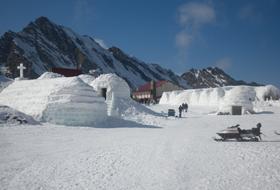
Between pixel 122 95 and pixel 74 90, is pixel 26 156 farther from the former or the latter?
pixel 122 95

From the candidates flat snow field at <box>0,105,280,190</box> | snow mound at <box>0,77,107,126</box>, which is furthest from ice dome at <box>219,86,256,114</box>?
flat snow field at <box>0,105,280,190</box>

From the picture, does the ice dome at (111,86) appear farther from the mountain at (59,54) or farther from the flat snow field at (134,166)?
the mountain at (59,54)

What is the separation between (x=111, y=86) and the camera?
34938 mm

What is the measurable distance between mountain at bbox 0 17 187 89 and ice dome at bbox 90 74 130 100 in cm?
5997

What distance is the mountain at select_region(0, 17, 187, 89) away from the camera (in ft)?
357

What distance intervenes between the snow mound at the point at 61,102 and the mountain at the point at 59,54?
2722 inches

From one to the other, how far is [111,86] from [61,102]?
14.4 metres

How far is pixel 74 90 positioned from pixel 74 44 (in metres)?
146

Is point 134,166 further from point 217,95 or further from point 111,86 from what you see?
point 217,95

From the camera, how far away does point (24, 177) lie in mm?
6848

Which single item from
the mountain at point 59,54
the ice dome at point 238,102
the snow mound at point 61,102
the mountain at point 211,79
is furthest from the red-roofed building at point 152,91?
the mountain at point 211,79

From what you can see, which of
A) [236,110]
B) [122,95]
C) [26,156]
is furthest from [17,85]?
[236,110]

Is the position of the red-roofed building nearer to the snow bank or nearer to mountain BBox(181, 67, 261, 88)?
the snow bank

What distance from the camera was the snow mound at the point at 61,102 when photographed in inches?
802
